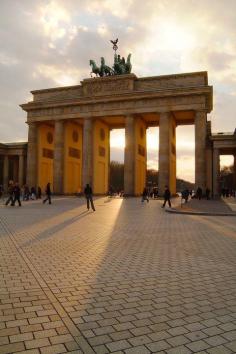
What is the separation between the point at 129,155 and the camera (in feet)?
172

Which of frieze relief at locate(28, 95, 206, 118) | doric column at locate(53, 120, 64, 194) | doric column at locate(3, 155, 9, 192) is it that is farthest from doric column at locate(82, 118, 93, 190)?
doric column at locate(3, 155, 9, 192)

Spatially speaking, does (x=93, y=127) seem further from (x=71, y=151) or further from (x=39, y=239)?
(x=39, y=239)

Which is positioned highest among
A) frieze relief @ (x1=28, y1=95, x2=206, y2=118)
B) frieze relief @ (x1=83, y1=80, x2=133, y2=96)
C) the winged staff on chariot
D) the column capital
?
the winged staff on chariot

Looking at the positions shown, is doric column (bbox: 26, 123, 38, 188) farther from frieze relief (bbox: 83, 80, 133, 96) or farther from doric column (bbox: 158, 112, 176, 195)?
doric column (bbox: 158, 112, 176, 195)

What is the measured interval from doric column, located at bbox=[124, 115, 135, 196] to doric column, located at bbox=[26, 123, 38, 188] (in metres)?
15.4

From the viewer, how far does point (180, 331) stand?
434 centimetres

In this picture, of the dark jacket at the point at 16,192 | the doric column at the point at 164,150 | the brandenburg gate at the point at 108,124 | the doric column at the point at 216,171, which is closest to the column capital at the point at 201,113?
the brandenburg gate at the point at 108,124

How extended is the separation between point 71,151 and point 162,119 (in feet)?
54.5

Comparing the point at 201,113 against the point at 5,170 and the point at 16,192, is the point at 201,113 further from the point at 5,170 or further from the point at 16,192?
the point at 5,170

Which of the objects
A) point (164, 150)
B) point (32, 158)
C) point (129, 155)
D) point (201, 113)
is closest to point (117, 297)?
point (201, 113)

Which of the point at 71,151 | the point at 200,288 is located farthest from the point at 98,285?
the point at 71,151

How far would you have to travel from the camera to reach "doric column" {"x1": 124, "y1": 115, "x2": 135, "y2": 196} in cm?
5231

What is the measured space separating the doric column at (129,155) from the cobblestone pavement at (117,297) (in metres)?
41.3

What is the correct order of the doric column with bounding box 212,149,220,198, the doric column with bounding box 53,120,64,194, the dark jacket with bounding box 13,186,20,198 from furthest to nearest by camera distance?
the doric column with bounding box 53,120,64,194, the doric column with bounding box 212,149,220,198, the dark jacket with bounding box 13,186,20,198
